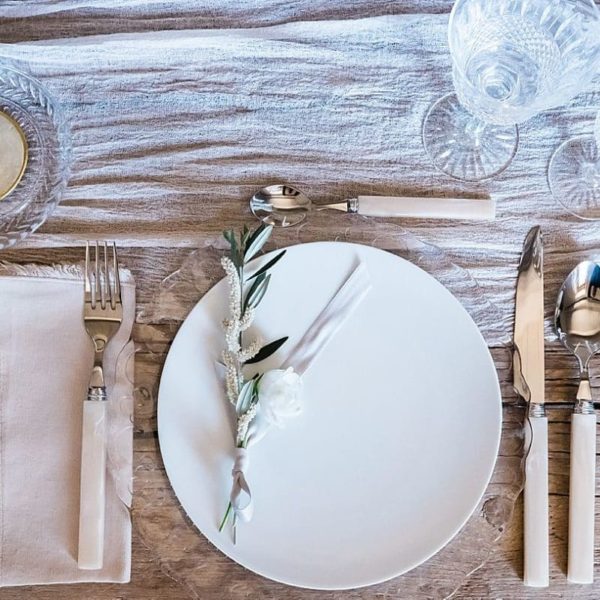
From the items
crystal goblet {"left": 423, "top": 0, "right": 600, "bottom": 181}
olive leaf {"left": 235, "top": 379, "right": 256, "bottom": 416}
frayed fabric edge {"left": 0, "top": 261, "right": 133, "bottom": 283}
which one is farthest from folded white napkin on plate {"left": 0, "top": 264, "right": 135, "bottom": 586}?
crystal goblet {"left": 423, "top": 0, "right": 600, "bottom": 181}

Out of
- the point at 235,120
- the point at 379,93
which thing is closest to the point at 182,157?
the point at 235,120

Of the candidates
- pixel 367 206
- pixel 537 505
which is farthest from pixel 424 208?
pixel 537 505

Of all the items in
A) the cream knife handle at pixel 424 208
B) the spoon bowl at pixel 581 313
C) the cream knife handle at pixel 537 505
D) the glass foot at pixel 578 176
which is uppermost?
the glass foot at pixel 578 176

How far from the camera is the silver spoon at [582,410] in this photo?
0.75 m

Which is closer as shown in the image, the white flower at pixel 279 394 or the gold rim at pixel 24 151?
the white flower at pixel 279 394

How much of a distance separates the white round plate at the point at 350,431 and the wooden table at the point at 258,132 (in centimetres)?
5

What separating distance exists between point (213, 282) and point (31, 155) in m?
0.24

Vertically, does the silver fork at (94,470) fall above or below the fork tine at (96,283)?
below

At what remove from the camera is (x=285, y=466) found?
2.42 ft

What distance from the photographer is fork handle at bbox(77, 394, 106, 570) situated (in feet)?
2.44

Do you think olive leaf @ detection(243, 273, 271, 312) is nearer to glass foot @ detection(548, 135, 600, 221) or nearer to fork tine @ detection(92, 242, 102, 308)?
fork tine @ detection(92, 242, 102, 308)

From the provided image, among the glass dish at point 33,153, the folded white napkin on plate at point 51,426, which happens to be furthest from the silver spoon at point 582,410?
the glass dish at point 33,153

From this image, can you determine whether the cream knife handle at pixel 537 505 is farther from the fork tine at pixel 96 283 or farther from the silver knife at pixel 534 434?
the fork tine at pixel 96 283

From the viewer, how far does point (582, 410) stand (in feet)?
2.52
